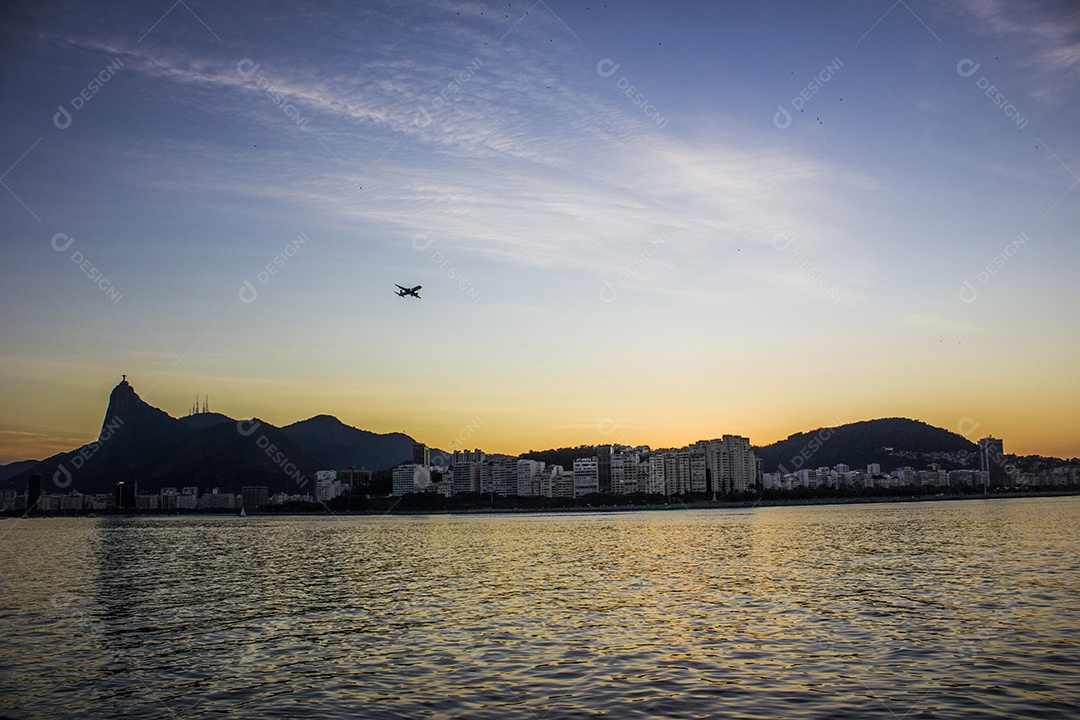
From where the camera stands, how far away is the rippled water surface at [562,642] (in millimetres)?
17453

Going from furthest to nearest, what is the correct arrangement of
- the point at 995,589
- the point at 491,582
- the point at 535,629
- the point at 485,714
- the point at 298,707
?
1. the point at 491,582
2. the point at 995,589
3. the point at 535,629
4. the point at 298,707
5. the point at 485,714

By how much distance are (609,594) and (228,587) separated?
21.1m

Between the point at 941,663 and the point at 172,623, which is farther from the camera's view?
the point at 172,623

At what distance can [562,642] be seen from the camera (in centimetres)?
2386

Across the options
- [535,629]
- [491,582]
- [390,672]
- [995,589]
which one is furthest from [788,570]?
[390,672]

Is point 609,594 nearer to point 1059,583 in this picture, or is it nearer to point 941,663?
point 941,663

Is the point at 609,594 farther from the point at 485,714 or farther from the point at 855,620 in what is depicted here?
the point at 485,714

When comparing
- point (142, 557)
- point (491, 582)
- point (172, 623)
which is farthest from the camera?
point (142, 557)

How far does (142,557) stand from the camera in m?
68.4

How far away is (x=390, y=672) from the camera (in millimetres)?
20609

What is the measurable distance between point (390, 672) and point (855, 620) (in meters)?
15.7

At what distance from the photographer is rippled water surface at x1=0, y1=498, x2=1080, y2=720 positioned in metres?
17.5

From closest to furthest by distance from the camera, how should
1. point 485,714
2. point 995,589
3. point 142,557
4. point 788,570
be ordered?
point 485,714 < point 995,589 < point 788,570 < point 142,557

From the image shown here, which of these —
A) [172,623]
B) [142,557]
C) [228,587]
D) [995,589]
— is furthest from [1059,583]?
[142,557]
